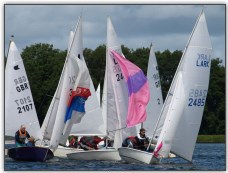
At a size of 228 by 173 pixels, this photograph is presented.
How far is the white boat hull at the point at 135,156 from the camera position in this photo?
116 ft

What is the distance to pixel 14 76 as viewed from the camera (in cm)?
4050

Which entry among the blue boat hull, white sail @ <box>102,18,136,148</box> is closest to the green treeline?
white sail @ <box>102,18,136,148</box>

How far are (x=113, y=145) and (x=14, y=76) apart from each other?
480 cm

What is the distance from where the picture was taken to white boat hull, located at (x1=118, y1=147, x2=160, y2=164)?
3532 centimetres

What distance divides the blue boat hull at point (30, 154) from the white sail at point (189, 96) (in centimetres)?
459

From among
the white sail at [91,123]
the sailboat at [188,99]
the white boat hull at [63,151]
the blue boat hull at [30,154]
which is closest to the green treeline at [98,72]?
the white sail at [91,123]

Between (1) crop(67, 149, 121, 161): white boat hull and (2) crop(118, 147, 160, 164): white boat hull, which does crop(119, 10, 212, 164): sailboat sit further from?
(1) crop(67, 149, 121, 161): white boat hull

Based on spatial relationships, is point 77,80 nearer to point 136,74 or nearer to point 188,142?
point 136,74

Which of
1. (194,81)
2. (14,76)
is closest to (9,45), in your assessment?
(14,76)

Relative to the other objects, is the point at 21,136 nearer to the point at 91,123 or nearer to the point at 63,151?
the point at 63,151

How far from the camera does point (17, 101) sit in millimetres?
40406

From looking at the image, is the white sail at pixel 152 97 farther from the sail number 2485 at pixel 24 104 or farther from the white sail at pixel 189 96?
the white sail at pixel 189 96

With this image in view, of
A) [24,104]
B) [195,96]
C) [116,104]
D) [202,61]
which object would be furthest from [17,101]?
[202,61]

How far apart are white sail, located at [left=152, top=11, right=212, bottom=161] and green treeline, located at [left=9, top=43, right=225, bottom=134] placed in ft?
104
